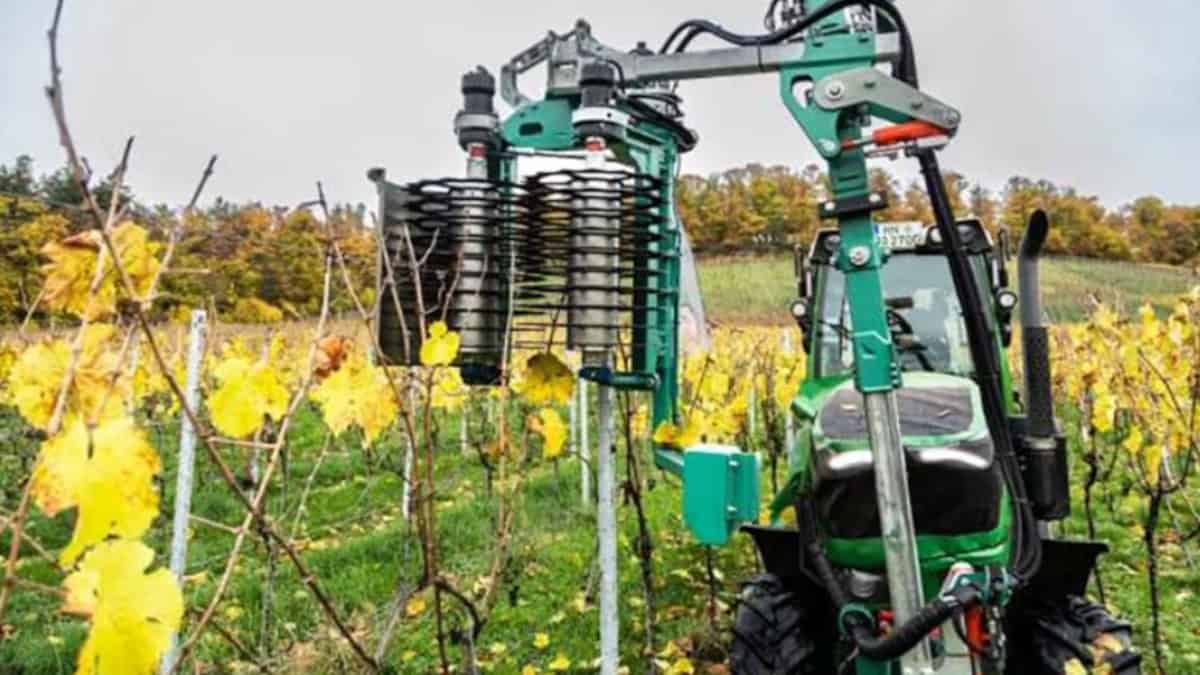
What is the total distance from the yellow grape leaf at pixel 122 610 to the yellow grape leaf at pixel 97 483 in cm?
3

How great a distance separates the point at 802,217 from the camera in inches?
1935

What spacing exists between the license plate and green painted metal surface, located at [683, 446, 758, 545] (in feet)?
5.21

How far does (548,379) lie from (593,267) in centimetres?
34

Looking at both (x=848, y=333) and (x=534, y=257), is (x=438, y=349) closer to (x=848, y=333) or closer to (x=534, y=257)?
(x=534, y=257)

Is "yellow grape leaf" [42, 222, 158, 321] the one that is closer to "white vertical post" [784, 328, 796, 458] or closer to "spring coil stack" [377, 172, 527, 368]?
"spring coil stack" [377, 172, 527, 368]

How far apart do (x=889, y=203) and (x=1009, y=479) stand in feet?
3.02

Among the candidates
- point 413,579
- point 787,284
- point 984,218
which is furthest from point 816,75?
point 984,218

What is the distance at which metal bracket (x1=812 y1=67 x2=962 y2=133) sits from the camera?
6.52ft

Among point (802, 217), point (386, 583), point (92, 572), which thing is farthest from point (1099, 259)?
point (92, 572)

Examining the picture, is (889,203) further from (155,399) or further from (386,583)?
(155,399)

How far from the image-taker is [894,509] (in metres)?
2.00

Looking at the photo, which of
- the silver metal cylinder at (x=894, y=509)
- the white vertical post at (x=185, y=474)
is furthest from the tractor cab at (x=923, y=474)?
the white vertical post at (x=185, y=474)

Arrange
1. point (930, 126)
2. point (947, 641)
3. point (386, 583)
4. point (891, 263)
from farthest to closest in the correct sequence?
1. point (386, 583)
2. point (891, 263)
3. point (947, 641)
4. point (930, 126)

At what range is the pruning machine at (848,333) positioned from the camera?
2.08 m
